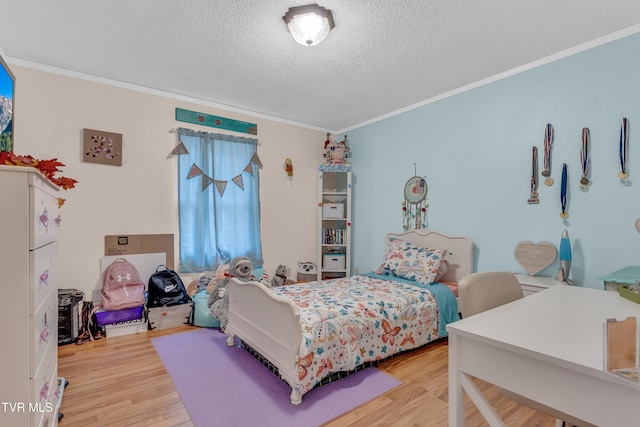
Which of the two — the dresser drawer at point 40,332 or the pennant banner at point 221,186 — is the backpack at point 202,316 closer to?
the pennant banner at point 221,186

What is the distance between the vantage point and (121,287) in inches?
119

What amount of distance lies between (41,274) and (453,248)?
3258 millimetres

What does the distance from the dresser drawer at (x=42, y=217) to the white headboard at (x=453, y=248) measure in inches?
127

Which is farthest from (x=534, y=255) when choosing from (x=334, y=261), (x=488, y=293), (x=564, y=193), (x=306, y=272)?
(x=306, y=272)

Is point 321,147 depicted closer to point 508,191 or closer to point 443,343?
point 508,191

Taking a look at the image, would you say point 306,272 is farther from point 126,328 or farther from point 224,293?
point 126,328

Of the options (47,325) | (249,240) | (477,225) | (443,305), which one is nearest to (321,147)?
(249,240)

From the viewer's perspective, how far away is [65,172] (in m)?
2.89

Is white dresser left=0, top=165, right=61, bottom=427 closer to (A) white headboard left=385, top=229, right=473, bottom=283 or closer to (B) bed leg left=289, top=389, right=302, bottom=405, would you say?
(B) bed leg left=289, top=389, right=302, bottom=405

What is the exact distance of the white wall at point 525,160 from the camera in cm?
225

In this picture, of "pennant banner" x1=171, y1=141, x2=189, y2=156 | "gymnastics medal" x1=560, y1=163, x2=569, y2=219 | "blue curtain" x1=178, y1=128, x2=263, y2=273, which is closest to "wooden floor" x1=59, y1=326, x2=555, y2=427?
"blue curtain" x1=178, y1=128, x2=263, y2=273

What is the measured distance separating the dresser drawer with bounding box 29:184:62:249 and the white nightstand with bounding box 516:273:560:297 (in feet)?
9.93

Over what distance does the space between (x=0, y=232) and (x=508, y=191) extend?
11.3ft

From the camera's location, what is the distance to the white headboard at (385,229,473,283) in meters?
3.10
